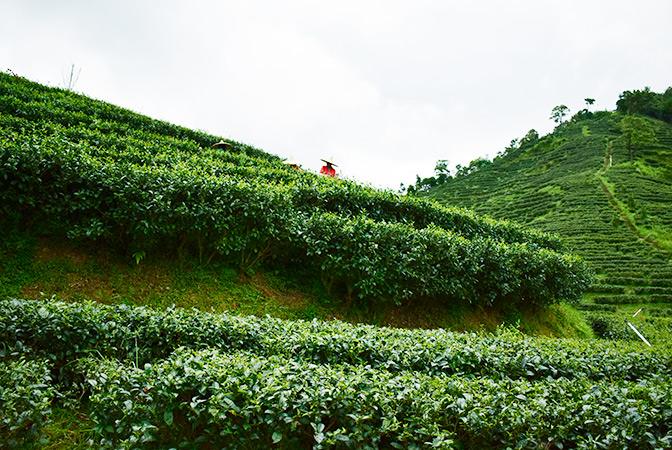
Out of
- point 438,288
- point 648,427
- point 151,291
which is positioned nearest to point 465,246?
point 438,288

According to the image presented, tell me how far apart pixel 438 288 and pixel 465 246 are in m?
1.21

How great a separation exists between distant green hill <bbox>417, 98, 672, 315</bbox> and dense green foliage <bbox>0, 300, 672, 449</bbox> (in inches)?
880

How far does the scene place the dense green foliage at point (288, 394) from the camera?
247 centimetres

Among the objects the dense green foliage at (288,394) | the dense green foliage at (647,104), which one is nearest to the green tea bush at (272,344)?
the dense green foliage at (288,394)

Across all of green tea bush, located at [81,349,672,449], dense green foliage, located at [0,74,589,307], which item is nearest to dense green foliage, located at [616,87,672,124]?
dense green foliage, located at [0,74,589,307]

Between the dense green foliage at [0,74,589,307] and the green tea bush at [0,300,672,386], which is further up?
the dense green foliage at [0,74,589,307]

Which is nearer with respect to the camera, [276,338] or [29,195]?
[276,338]

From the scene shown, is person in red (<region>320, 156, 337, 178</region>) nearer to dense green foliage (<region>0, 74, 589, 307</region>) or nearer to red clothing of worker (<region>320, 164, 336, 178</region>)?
red clothing of worker (<region>320, 164, 336, 178</region>)

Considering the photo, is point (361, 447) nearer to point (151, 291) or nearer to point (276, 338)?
point (276, 338)

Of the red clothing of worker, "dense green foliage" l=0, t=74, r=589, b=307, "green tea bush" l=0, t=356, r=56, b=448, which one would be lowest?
"green tea bush" l=0, t=356, r=56, b=448

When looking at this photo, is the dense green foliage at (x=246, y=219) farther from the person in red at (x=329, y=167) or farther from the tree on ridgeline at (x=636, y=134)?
the tree on ridgeline at (x=636, y=134)

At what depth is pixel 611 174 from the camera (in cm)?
4197

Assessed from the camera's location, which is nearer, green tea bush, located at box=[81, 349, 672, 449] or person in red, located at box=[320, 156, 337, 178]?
green tea bush, located at box=[81, 349, 672, 449]

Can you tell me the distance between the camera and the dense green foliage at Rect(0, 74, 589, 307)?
5441 millimetres
